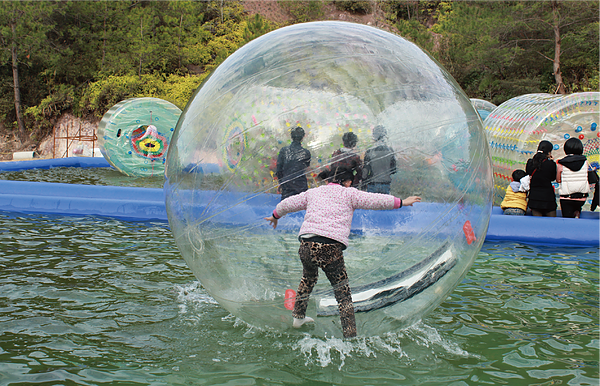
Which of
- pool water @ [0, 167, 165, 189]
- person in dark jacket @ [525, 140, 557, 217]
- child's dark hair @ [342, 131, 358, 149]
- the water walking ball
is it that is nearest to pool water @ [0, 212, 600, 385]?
child's dark hair @ [342, 131, 358, 149]

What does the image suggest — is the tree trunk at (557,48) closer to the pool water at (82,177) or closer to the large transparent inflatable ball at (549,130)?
the large transparent inflatable ball at (549,130)

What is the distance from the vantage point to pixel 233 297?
10.1ft

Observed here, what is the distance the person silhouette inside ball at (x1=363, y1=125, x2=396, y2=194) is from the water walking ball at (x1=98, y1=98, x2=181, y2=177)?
1028cm

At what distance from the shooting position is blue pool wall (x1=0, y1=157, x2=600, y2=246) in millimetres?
6172

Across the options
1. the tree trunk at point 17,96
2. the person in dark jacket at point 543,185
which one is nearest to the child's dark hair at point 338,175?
the person in dark jacket at point 543,185

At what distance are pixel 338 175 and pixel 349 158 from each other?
11cm

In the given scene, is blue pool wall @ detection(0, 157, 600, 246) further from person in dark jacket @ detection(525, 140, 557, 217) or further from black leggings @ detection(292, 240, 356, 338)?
black leggings @ detection(292, 240, 356, 338)

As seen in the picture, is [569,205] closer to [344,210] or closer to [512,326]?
[512,326]

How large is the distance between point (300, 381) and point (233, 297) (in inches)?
26.0

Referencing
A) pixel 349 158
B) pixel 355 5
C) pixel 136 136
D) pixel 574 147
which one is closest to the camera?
pixel 349 158

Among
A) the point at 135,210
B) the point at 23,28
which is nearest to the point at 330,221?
the point at 135,210

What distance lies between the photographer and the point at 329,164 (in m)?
2.71

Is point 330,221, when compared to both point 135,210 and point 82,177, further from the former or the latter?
point 82,177

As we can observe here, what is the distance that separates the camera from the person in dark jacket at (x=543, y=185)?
6.81 m
